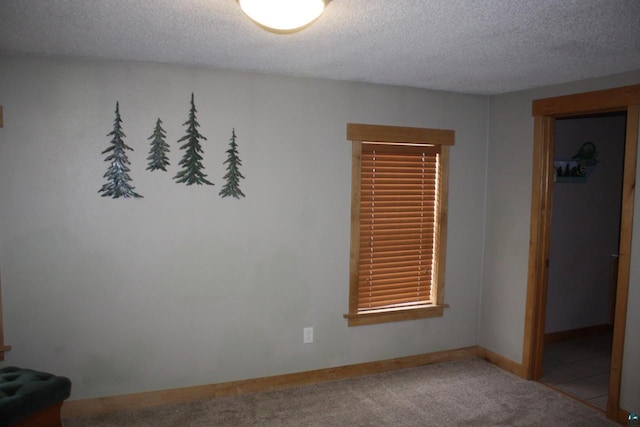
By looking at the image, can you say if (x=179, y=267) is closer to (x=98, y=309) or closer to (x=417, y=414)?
(x=98, y=309)

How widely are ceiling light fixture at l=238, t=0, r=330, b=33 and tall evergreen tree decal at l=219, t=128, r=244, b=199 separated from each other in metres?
1.47

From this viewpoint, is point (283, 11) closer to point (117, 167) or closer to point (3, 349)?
point (117, 167)

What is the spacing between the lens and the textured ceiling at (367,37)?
6.79 feet

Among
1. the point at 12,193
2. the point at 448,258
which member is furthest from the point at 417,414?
the point at 12,193

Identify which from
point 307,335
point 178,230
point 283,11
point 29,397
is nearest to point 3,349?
point 29,397

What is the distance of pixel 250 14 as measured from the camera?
1938 millimetres

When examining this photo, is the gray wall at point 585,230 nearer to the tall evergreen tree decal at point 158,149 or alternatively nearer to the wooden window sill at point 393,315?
the wooden window sill at point 393,315

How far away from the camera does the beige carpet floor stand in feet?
10.3

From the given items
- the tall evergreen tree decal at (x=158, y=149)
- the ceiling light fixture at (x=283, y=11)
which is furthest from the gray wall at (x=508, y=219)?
the tall evergreen tree decal at (x=158, y=149)

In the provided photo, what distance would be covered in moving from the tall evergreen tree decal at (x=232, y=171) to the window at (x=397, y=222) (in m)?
0.93

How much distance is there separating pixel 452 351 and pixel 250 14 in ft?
11.4

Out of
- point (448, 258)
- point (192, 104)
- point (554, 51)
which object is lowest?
point (448, 258)

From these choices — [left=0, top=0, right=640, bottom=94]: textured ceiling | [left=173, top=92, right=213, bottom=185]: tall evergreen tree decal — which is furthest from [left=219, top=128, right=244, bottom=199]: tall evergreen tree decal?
[left=0, top=0, right=640, bottom=94]: textured ceiling

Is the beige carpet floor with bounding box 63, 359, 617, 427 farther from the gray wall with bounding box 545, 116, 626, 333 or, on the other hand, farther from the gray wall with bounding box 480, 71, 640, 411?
the gray wall with bounding box 545, 116, 626, 333
